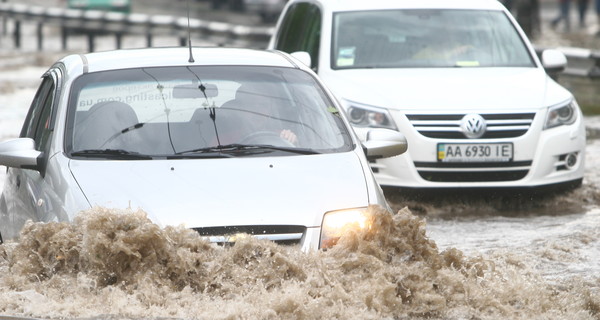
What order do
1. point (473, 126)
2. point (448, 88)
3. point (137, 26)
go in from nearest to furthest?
point (473, 126) → point (448, 88) → point (137, 26)

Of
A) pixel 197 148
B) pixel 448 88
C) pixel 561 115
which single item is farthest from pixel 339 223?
pixel 561 115

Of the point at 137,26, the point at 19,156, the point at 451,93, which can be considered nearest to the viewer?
the point at 19,156

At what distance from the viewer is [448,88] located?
1016 cm

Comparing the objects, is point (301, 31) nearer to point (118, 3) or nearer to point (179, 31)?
point (179, 31)

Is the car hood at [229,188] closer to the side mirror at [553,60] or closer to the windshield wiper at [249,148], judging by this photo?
the windshield wiper at [249,148]

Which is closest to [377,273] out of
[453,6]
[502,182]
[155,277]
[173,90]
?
[155,277]

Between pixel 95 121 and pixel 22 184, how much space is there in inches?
20.9

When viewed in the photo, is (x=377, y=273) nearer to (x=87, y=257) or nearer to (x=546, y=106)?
(x=87, y=257)

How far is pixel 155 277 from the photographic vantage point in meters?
5.69

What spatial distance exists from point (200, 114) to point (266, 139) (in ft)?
1.27

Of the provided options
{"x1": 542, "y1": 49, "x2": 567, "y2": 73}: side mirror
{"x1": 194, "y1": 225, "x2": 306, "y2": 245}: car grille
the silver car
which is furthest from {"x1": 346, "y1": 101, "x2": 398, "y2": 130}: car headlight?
{"x1": 194, "y1": 225, "x2": 306, "y2": 245}: car grille

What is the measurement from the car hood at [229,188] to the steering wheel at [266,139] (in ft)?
0.70

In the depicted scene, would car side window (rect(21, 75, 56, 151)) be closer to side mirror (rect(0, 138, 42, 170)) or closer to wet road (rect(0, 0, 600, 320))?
side mirror (rect(0, 138, 42, 170))

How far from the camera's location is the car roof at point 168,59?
283 inches
